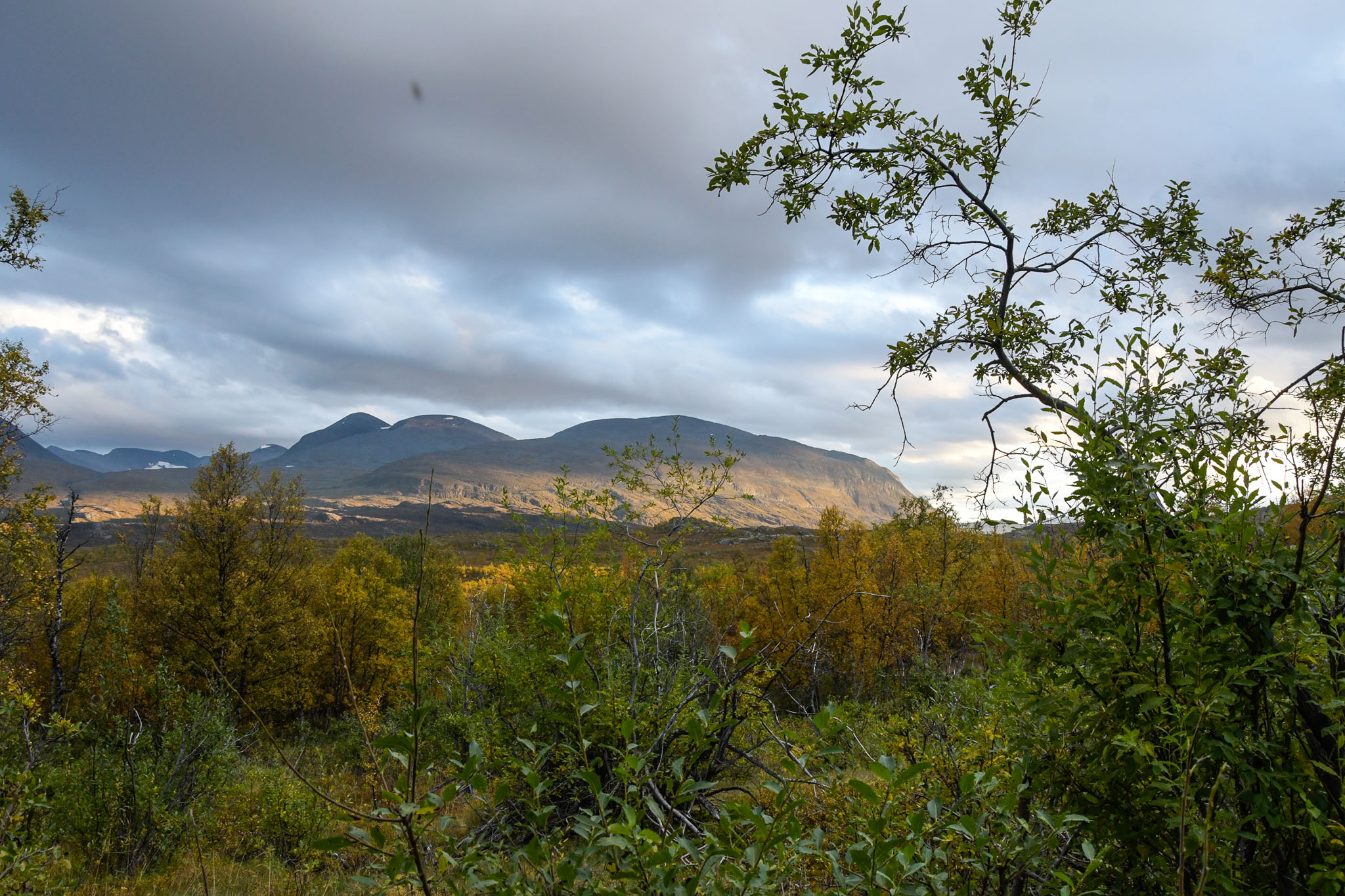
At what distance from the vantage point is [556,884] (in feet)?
6.08

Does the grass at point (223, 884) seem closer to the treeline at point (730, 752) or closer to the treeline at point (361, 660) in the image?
the treeline at point (730, 752)

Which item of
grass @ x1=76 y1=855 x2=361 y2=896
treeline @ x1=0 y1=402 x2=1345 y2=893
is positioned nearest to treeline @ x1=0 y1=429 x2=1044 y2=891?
treeline @ x1=0 y1=402 x2=1345 y2=893

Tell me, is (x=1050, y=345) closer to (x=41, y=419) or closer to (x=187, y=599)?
(x=41, y=419)

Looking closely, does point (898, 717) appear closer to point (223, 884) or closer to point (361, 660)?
point (223, 884)

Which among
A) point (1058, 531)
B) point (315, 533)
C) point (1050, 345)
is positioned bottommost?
point (315, 533)

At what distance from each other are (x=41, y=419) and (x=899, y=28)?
17464 mm

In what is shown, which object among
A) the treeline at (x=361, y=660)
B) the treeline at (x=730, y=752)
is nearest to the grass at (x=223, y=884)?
the treeline at (x=730, y=752)

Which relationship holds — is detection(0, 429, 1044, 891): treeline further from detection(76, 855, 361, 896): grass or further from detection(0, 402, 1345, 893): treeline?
detection(76, 855, 361, 896): grass

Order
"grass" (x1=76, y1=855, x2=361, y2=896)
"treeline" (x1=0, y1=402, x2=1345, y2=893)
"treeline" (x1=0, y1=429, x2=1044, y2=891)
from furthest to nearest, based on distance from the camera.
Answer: "grass" (x1=76, y1=855, x2=361, y2=896) → "treeline" (x1=0, y1=429, x2=1044, y2=891) → "treeline" (x1=0, y1=402, x2=1345, y2=893)

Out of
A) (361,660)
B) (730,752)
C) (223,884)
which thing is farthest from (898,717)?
(361,660)

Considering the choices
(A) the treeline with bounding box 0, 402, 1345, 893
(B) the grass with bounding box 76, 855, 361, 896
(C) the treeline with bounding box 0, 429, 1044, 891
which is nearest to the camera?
(A) the treeline with bounding box 0, 402, 1345, 893

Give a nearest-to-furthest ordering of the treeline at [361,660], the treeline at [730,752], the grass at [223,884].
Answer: the treeline at [730,752], the treeline at [361,660], the grass at [223,884]

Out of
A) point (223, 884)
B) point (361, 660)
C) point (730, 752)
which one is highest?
point (730, 752)

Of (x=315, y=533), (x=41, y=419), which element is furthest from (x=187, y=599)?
(x=315, y=533)
